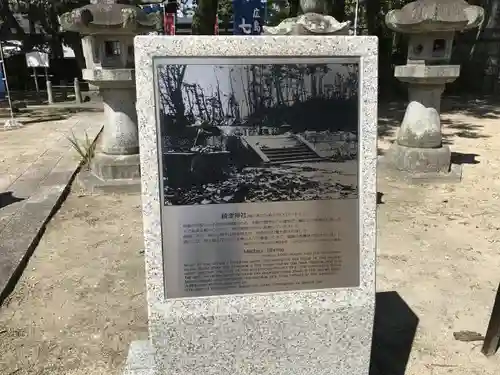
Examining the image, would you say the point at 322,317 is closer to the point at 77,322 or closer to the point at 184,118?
the point at 184,118

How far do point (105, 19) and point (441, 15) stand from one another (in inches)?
166

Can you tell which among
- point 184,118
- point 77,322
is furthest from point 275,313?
point 77,322

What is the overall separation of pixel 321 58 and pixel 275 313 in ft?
4.01

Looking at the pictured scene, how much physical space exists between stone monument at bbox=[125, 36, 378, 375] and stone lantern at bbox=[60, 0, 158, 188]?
4.33m

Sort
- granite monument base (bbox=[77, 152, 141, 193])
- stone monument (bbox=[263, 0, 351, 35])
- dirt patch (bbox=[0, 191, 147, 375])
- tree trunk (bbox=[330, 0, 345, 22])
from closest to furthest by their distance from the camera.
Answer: dirt patch (bbox=[0, 191, 147, 375]), stone monument (bbox=[263, 0, 351, 35]), granite monument base (bbox=[77, 152, 141, 193]), tree trunk (bbox=[330, 0, 345, 22])

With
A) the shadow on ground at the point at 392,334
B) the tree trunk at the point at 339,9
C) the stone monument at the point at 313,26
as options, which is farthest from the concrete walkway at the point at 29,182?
the tree trunk at the point at 339,9

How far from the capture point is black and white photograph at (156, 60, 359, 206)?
2150mm

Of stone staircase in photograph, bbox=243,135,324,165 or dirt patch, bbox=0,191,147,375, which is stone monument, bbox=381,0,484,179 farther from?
stone staircase in photograph, bbox=243,135,324,165

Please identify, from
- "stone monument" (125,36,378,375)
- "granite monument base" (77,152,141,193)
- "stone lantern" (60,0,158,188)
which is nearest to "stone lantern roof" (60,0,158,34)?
"stone lantern" (60,0,158,188)

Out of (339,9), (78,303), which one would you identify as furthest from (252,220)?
(339,9)

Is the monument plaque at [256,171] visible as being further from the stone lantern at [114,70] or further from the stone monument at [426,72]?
the stone monument at [426,72]

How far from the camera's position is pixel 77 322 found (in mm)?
3363

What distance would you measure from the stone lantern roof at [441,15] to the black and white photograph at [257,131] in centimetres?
460

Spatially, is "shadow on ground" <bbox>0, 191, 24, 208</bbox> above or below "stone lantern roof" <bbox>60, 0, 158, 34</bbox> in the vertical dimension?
below
